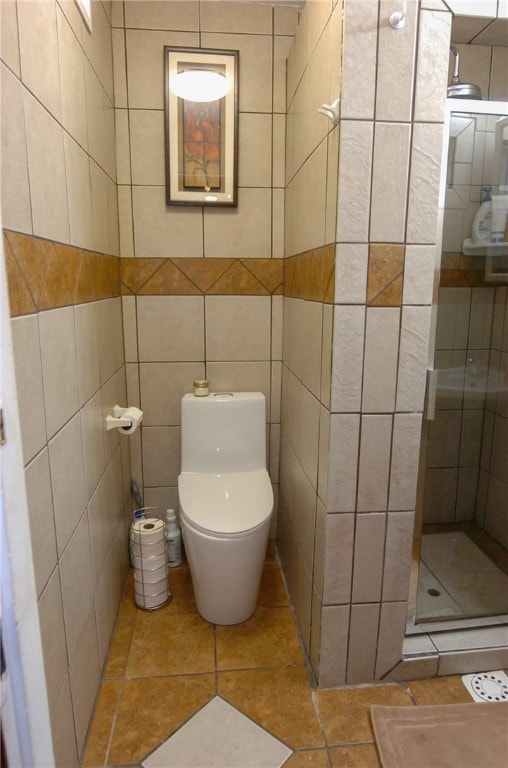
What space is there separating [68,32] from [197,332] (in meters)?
1.13

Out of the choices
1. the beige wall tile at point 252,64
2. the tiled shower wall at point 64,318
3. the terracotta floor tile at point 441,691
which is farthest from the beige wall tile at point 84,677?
the beige wall tile at point 252,64

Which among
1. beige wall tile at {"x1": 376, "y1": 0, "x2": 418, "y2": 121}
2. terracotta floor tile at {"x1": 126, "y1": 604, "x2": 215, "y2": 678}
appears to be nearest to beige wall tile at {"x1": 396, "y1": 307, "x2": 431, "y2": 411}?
beige wall tile at {"x1": 376, "y1": 0, "x2": 418, "y2": 121}

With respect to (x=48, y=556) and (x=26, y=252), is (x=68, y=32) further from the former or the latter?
(x=48, y=556)

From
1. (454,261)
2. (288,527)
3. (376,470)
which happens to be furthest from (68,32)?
(288,527)

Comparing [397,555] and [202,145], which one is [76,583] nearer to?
[397,555]

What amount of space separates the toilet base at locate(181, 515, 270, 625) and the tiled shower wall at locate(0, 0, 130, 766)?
1.04ft

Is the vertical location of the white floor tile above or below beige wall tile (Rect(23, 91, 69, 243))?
below

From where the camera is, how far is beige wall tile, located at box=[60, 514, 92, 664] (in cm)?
117

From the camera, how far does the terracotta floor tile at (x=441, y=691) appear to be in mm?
1476

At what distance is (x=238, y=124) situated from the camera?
1939mm

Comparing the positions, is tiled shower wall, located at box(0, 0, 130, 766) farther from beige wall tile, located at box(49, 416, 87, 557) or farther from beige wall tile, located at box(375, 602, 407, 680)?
beige wall tile, located at box(375, 602, 407, 680)

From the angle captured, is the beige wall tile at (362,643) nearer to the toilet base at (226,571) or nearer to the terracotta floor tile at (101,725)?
the toilet base at (226,571)

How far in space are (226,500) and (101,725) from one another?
0.78 meters

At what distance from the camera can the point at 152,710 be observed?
1.45m
